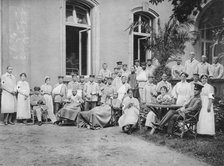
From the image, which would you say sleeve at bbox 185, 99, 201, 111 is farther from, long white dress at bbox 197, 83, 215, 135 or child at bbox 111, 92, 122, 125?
child at bbox 111, 92, 122, 125

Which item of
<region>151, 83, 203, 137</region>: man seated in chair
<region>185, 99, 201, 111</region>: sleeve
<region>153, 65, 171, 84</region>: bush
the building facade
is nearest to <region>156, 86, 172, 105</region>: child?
<region>151, 83, 203, 137</region>: man seated in chair

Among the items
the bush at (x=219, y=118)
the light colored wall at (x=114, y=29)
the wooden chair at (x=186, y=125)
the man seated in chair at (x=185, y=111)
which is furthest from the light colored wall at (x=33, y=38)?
the bush at (x=219, y=118)

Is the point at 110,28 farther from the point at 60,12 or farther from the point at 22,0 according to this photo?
the point at 22,0

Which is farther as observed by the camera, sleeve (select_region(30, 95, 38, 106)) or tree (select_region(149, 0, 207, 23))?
sleeve (select_region(30, 95, 38, 106))

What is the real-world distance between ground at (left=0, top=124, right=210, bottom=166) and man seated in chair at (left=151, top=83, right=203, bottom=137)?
80cm

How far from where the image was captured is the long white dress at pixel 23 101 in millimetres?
9992

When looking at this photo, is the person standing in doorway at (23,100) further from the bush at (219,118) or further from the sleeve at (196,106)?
Result: the bush at (219,118)

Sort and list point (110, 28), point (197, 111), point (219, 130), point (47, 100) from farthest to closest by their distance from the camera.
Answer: point (110, 28)
point (47, 100)
point (219, 130)
point (197, 111)

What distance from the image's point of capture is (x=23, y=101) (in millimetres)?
10055

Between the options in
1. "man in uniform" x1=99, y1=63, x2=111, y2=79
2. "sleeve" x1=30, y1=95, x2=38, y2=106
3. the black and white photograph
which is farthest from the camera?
"man in uniform" x1=99, y1=63, x2=111, y2=79

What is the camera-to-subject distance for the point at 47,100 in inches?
420

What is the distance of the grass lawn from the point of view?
18.7ft

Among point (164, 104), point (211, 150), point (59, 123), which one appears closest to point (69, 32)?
point (59, 123)

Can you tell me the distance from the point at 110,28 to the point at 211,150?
803 cm
